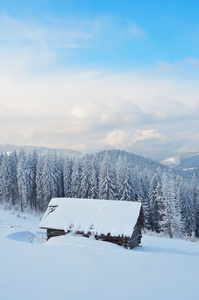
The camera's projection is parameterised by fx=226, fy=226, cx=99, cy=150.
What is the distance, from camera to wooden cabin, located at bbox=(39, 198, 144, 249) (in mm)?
17047

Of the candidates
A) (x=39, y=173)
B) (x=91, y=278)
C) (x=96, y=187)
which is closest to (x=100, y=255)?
(x=91, y=278)

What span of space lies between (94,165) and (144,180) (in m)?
15.7

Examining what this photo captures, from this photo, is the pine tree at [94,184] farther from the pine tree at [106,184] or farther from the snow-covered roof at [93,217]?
the snow-covered roof at [93,217]

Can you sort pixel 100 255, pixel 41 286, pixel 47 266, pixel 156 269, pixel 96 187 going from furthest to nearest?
pixel 96 187 < pixel 100 255 < pixel 156 269 < pixel 47 266 < pixel 41 286

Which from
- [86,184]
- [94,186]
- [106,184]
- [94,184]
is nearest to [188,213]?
[106,184]

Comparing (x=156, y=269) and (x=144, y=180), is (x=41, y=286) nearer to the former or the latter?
(x=156, y=269)

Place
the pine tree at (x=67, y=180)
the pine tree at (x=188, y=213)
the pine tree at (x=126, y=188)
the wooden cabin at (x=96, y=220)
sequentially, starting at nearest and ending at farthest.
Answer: the wooden cabin at (x=96, y=220) < the pine tree at (x=126, y=188) < the pine tree at (x=188, y=213) < the pine tree at (x=67, y=180)

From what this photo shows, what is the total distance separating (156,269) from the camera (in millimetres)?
7895

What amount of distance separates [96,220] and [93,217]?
1.45ft

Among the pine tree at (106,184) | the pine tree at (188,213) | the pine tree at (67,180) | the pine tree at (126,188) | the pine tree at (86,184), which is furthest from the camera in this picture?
the pine tree at (67,180)

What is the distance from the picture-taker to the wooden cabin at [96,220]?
1705 centimetres

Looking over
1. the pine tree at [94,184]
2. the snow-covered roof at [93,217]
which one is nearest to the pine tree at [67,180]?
the pine tree at [94,184]

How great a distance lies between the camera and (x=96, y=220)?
58.5ft

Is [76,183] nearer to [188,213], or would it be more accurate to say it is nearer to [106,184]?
[106,184]
